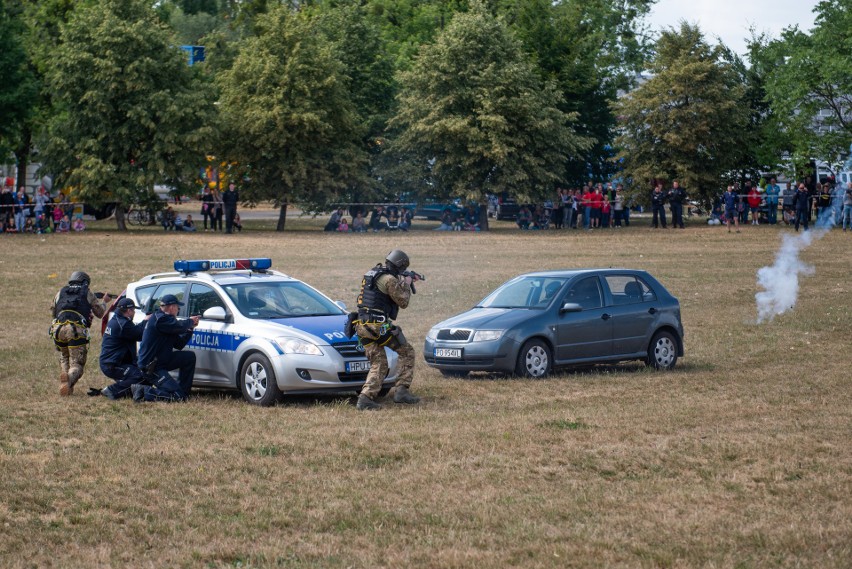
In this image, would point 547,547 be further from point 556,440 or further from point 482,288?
point 482,288

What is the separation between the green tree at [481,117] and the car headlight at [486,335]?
36.1 metres

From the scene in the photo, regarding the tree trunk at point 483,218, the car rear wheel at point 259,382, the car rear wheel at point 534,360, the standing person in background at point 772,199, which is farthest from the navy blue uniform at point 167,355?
the tree trunk at point 483,218

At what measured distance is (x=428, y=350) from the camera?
56.4ft

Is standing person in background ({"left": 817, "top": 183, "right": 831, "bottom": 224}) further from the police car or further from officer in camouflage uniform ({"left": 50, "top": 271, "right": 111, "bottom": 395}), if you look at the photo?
officer in camouflage uniform ({"left": 50, "top": 271, "right": 111, "bottom": 395})

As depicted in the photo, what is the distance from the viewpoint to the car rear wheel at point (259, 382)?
14258mm

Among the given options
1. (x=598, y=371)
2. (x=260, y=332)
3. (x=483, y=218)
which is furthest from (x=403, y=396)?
(x=483, y=218)

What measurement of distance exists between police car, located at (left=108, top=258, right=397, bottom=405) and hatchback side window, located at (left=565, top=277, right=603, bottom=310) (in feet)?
11.7

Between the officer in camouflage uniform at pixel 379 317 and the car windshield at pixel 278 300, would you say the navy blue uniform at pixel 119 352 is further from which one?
the officer in camouflage uniform at pixel 379 317

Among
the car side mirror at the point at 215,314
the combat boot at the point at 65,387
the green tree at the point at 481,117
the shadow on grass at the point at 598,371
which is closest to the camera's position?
the car side mirror at the point at 215,314

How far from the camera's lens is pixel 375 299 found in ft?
45.8

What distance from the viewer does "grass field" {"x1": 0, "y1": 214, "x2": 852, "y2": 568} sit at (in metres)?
8.17

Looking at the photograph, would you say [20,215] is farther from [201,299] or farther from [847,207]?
[201,299]

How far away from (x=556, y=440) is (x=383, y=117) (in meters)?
47.1

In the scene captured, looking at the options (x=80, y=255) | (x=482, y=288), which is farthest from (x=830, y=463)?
(x=80, y=255)
